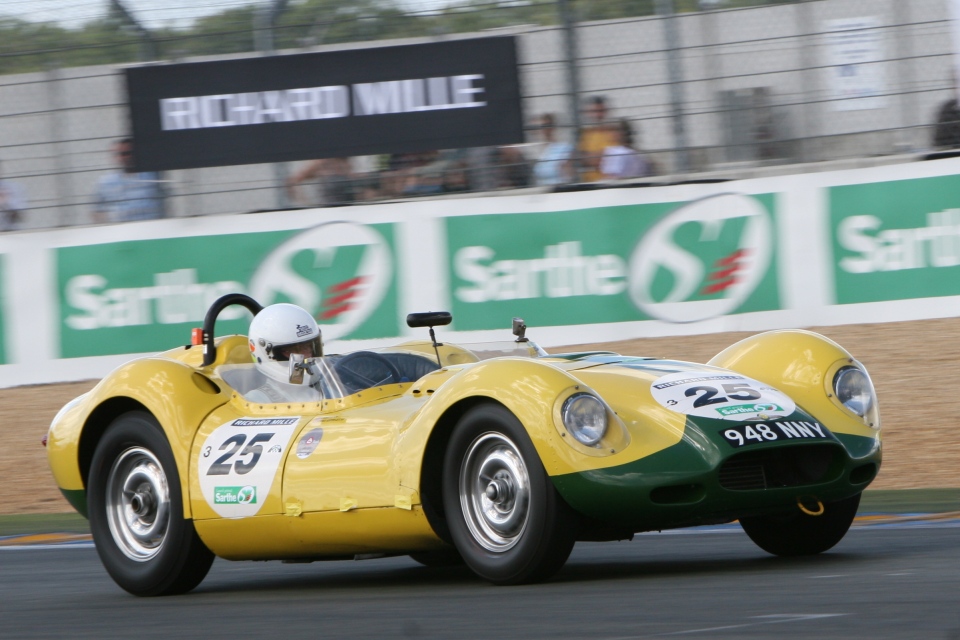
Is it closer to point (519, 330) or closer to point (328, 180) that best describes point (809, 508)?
point (519, 330)

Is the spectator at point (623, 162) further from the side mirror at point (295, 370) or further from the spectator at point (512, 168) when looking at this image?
the side mirror at point (295, 370)

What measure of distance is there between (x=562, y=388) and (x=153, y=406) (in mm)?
1916

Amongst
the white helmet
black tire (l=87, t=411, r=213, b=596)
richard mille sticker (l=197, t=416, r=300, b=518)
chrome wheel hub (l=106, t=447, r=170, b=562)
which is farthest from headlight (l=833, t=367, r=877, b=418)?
chrome wheel hub (l=106, t=447, r=170, b=562)

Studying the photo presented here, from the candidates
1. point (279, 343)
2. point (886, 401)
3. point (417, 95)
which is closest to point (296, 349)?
point (279, 343)

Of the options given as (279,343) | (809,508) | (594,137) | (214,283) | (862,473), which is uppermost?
Result: (594,137)

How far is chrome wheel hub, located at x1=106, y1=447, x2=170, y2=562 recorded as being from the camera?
5.76 metres

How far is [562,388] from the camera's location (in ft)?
15.2

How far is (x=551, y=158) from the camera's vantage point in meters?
11.5

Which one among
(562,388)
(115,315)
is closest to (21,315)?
(115,315)

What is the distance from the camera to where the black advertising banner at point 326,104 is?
457 inches


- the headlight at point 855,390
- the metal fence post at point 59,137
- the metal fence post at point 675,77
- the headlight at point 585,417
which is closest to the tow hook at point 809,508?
the headlight at point 855,390

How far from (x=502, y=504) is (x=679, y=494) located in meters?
0.57

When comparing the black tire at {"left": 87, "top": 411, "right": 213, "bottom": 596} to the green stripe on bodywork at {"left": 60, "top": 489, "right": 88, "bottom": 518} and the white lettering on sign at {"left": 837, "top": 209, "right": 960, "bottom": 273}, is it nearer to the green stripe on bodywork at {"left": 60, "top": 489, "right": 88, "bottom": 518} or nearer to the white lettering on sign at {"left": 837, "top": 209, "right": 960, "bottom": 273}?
the green stripe on bodywork at {"left": 60, "top": 489, "right": 88, "bottom": 518}

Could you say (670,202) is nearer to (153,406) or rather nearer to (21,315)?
(21,315)
